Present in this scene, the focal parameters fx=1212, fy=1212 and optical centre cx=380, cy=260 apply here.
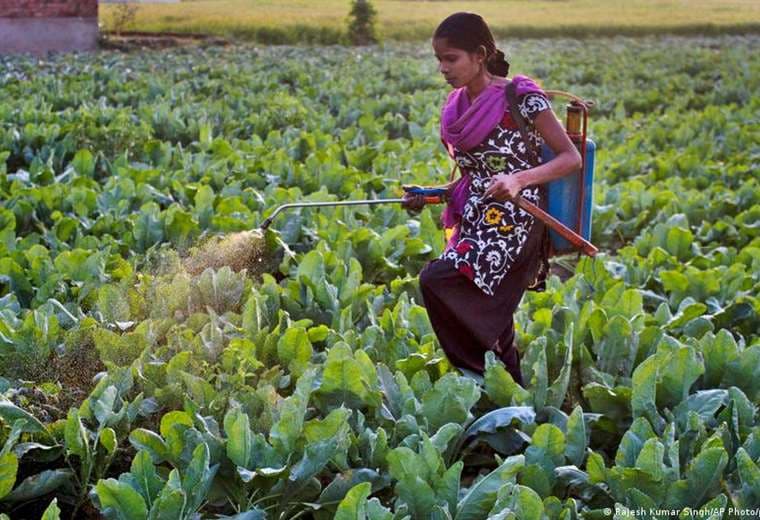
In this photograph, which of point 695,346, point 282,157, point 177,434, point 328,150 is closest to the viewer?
point 177,434

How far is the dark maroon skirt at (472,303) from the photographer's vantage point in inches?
169

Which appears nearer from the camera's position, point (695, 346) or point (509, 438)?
point (509, 438)

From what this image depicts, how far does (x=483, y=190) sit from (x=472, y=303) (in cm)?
40

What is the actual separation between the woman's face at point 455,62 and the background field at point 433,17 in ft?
79.3

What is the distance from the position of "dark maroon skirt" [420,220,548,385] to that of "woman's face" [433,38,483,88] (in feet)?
1.98

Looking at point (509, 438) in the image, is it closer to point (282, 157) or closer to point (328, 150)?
point (282, 157)

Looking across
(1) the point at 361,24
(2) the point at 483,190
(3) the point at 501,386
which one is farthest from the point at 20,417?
(1) the point at 361,24

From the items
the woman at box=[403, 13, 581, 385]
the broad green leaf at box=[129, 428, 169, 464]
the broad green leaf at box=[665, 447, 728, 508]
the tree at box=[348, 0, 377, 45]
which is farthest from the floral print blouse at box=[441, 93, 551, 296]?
the tree at box=[348, 0, 377, 45]

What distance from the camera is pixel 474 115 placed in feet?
13.9

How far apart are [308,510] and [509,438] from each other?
2.76 ft

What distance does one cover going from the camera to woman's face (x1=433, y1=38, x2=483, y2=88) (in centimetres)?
412

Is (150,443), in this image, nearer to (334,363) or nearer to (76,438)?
(76,438)

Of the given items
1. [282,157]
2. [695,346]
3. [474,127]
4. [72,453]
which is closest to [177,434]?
[72,453]

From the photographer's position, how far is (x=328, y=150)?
9062 millimetres
